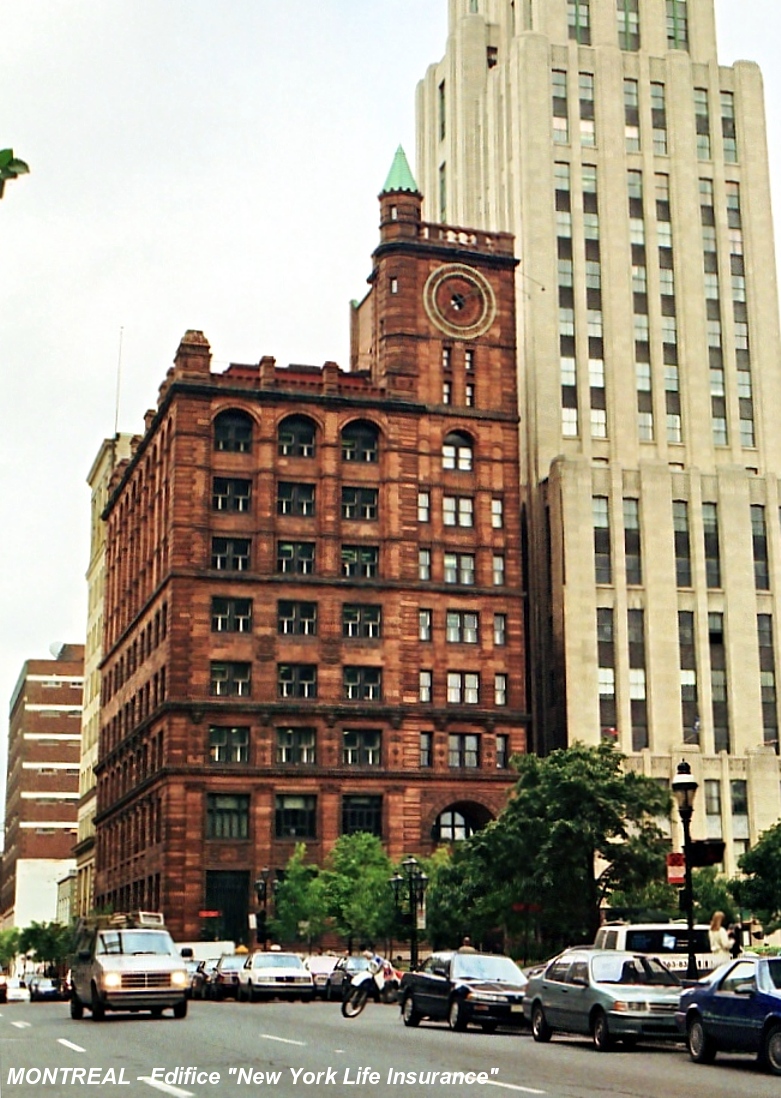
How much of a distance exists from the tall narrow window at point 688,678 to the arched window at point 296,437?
23.3 m

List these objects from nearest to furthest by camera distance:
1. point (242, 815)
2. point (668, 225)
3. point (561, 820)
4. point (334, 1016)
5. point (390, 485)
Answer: point (334, 1016), point (561, 820), point (242, 815), point (390, 485), point (668, 225)

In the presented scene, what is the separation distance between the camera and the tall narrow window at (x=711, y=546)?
91.1m

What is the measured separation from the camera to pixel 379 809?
270ft

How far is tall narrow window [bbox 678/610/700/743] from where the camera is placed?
88.0 metres

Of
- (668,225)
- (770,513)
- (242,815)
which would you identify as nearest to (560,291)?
(668,225)

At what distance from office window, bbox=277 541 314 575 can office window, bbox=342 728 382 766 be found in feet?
29.5

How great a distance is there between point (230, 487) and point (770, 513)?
32.2 meters

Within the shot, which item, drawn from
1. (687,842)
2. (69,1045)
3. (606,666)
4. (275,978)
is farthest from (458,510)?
(69,1045)

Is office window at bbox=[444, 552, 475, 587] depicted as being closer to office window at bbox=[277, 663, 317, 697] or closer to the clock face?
office window at bbox=[277, 663, 317, 697]

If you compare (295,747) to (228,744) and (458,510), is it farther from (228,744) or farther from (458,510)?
(458,510)

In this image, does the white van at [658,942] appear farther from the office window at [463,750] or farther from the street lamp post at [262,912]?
the office window at [463,750]

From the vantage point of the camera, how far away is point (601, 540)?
89625 mm

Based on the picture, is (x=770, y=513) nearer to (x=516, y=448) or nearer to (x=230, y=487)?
(x=516, y=448)

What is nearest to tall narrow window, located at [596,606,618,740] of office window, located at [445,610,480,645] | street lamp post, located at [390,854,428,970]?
office window, located at [445,610,480,645]
